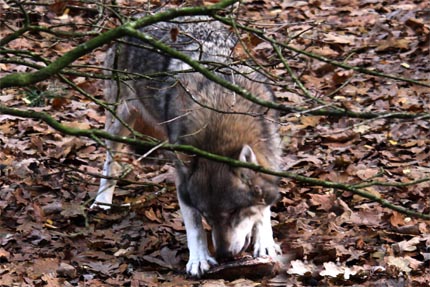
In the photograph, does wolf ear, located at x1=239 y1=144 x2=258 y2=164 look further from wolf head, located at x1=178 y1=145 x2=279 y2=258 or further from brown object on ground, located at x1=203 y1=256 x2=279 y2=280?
brown object on ground, located at x1=203 y1=256 x2=279 y2=280

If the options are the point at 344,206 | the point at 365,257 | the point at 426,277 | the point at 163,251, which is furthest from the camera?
the point at 344,206

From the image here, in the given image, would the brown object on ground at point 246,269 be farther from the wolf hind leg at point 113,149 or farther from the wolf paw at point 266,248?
the wolf hind leg at point 113,149

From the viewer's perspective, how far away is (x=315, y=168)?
25.0 feet

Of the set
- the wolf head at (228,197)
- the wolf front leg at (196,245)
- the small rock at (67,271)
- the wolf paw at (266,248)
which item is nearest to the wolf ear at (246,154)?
the wolf head at (228,197)

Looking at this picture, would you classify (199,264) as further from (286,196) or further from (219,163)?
(286,196)

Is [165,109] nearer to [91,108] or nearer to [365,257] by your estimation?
[365,257]

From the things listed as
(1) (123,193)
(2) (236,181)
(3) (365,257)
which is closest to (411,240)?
(3) (365,257)

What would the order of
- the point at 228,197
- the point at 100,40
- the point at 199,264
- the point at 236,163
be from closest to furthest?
the point at 100,40 < the point at 236,163 < the point at 228,197 < the point at 199,264

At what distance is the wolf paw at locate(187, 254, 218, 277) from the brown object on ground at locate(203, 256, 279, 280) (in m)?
0.08

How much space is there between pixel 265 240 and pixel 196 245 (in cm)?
52

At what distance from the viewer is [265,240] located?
19.6 feet

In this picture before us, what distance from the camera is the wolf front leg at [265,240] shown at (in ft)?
19.4

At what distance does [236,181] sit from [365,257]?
42.3 inches

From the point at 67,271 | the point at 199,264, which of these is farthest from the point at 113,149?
the point at 199,264
